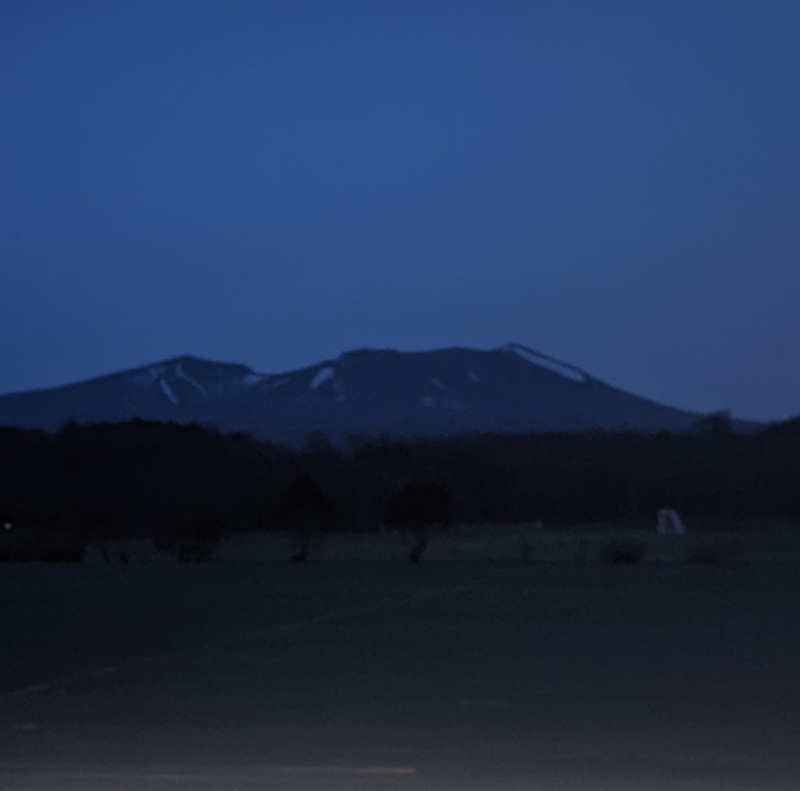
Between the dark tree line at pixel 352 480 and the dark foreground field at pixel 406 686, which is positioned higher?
the dark tree line at pixel 352 480

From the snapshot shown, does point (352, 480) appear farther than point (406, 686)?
Yes

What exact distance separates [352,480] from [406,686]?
4383 cm

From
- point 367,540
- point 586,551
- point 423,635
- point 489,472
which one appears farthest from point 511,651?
point 489,472

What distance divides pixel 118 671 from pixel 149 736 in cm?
448

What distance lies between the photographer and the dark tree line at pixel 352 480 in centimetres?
4888

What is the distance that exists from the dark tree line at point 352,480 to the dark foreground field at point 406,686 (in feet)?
64.3

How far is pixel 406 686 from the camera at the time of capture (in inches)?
607

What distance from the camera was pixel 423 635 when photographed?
20.0 meters

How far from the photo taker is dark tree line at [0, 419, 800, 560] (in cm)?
4888

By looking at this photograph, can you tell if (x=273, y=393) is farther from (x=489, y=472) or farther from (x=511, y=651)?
(x=511, y=651)

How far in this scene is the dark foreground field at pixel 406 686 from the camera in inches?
440

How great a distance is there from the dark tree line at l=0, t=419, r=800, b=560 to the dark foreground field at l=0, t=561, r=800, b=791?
64.3ft

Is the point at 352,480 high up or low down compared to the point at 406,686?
up

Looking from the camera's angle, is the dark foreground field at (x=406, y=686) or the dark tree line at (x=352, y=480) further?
the dark tree line at (x=352, y=480)
